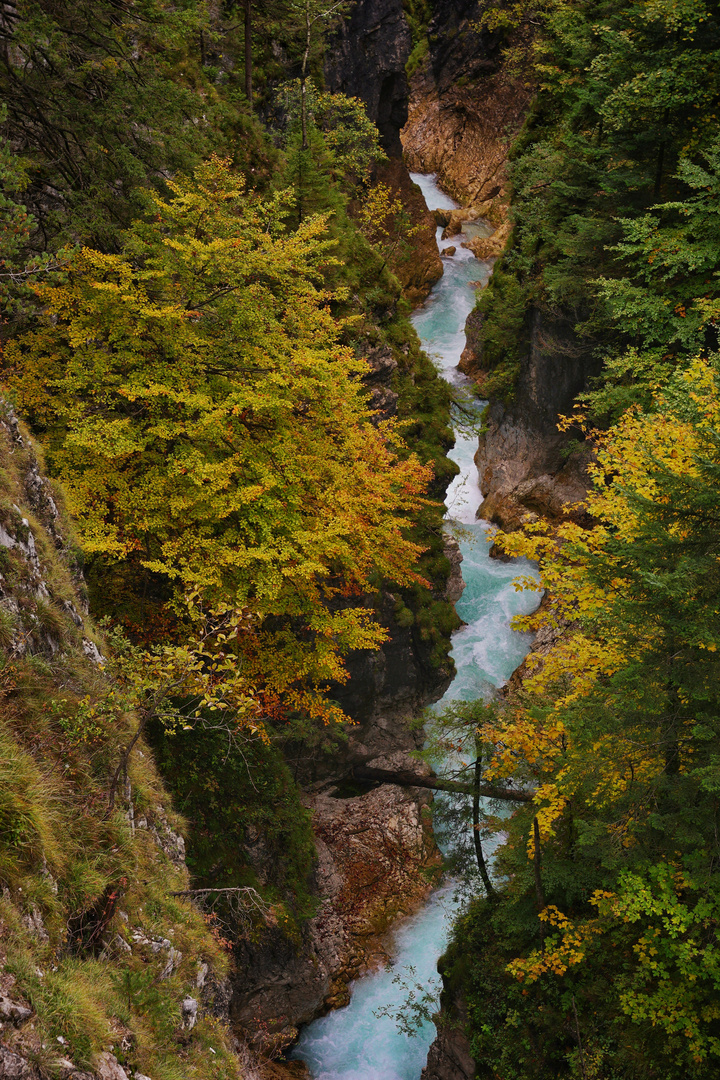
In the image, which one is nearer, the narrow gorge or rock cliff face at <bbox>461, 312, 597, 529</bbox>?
the narrow gorge

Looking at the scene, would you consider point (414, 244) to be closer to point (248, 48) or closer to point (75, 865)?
point (248, 48)

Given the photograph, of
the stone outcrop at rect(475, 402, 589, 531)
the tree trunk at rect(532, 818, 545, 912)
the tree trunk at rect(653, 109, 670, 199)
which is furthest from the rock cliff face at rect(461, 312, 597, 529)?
the tree trunk at rect(532, 818, 545, 912)

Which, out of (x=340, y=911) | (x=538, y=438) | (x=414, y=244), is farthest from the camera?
(x=414, y=244)

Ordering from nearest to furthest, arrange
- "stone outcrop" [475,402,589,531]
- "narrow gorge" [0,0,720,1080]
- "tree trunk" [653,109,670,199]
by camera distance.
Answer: "narrow gorge" [0,0,720,1080], "tree trunk" [653,109,670,199], "stone outcrop" [475,402,589,531]

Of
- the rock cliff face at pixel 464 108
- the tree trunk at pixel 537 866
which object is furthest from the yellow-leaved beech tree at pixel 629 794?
the rock cliff face at pixel 464 108

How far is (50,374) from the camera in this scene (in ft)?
33.1

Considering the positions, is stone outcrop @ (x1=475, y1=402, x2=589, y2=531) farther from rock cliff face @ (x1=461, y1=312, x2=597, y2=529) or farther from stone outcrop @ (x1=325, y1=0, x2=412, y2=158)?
stone outcrop @ (x1=325, y1=0, x2=412, y2=158)

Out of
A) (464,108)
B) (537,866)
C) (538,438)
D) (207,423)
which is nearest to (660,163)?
(538,438)

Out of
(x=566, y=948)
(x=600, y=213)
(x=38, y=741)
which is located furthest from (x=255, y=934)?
(x=600, y=213)

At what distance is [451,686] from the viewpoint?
22266 millimetres

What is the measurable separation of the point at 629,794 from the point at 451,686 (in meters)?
13.4

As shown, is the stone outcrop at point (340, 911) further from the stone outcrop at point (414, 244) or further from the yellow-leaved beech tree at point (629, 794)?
the stone outcrop at point (414, 244)

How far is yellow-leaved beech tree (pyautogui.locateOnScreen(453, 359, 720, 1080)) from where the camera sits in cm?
811

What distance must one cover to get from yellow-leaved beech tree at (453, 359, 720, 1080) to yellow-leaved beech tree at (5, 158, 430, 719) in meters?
3.71
